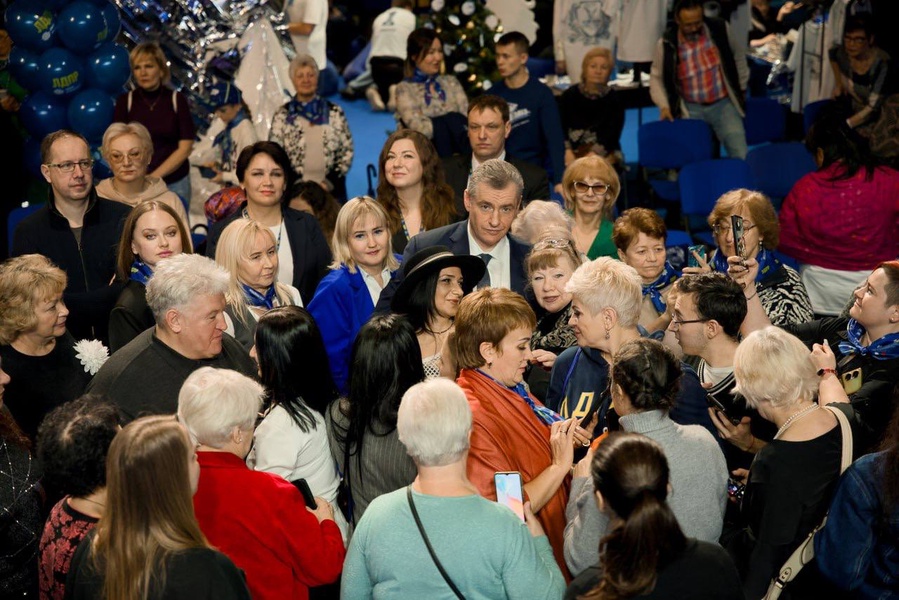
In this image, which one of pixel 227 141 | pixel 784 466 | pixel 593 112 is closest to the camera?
pixel 784 466

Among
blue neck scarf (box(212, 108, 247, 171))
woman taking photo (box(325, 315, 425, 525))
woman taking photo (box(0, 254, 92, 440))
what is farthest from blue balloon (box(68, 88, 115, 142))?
woman taking photo (box(325, 315, 425, 525))

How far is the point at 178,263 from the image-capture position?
12.9ft

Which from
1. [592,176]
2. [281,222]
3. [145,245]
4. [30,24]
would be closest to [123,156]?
[281,222]

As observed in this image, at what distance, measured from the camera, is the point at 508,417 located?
339 cm

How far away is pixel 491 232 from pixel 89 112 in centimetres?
372

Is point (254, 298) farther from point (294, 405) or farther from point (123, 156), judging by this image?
point (123, 156)

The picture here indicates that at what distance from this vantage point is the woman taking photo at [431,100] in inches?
289

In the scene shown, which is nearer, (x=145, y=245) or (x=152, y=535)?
(x=152, y=535)

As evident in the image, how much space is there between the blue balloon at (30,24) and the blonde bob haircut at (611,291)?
4840 mm

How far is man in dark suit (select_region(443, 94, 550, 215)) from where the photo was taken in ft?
19.7

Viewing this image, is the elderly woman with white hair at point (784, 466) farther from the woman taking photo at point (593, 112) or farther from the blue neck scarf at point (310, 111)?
the woman taking photo at point (593, 112)

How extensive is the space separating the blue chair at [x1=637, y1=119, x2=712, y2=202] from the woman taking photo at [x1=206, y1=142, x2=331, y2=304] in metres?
3.65

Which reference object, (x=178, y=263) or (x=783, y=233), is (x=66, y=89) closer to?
(x=178, y=263)

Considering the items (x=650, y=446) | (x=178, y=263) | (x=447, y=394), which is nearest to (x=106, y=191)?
(x=178, y=263)
